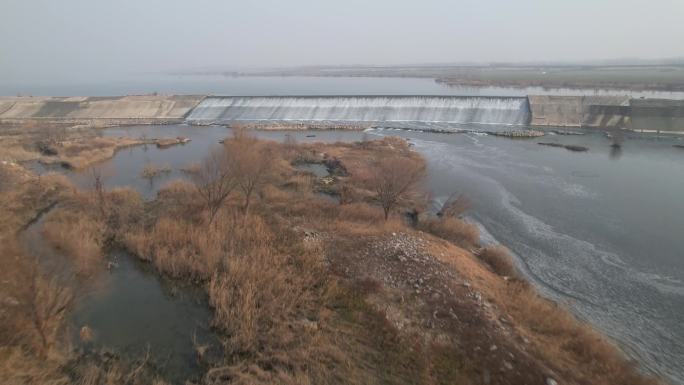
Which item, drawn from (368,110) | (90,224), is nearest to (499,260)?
(90,224)

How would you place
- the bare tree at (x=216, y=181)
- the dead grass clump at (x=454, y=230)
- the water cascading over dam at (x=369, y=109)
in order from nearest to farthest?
the dead grass clump at (x=454, y=230), the bare tree at (x=216, y=181), the water cascading over dam at (x=369, y=109)

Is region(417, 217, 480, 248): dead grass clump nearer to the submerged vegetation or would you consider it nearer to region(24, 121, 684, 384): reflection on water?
the submerged vegetation

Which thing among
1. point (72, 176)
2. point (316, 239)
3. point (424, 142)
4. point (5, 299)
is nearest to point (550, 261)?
point (316, 239)

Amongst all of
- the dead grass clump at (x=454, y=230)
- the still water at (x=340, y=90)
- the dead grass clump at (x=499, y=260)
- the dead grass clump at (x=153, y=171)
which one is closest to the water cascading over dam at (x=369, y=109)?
the still water at (x=340, y=90)

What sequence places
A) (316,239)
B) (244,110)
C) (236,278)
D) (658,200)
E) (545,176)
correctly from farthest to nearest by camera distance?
(244,110)
(545,176)
(658,200)
(316,239)
(236,278)

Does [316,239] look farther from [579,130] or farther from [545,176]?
[579,130]

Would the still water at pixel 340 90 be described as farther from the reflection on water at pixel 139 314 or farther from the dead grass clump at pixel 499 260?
the reflection on water at pixel 139 314

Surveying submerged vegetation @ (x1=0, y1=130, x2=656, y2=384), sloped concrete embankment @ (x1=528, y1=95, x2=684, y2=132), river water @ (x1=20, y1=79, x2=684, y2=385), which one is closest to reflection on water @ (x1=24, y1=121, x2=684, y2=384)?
river water @ (x1=20, y1=79, x2=684, y2=385)
